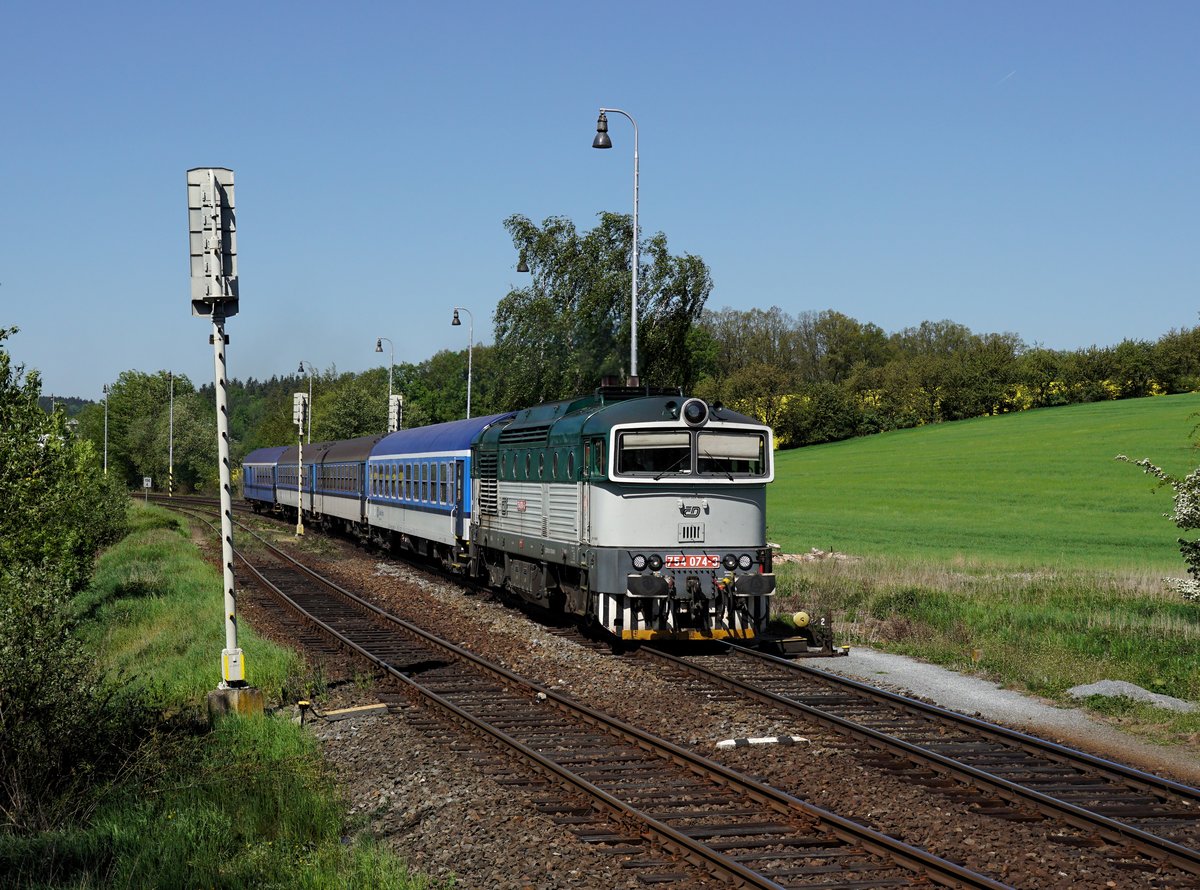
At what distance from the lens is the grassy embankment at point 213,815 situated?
742 centimetres

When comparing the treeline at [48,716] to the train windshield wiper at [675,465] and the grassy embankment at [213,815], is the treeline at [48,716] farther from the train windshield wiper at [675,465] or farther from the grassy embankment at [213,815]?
the train windshield wiper at [675,465]

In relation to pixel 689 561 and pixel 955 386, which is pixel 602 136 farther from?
pixel 955 386

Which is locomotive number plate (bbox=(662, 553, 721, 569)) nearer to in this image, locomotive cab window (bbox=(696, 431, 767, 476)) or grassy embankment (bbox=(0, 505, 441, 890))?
locomotive cab window (bbox=(696, 431, 767, 476))

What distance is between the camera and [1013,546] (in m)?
40.0

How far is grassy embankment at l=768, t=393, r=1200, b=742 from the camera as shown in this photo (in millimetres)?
15875

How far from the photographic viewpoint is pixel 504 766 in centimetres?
1060

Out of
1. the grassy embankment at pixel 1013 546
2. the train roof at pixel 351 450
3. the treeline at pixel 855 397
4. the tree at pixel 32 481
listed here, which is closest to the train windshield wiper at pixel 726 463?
the grassy embankment at pixel 1013 546

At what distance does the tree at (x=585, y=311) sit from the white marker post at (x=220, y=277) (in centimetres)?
2664

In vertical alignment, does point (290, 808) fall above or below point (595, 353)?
below

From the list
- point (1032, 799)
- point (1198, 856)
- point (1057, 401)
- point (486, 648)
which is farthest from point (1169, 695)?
point (1057, 401)

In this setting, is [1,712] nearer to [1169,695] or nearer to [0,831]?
[0,831]

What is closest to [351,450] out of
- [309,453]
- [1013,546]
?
[309,453]

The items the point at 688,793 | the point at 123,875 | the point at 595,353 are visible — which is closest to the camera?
the point at 123,875

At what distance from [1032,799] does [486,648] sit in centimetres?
982
